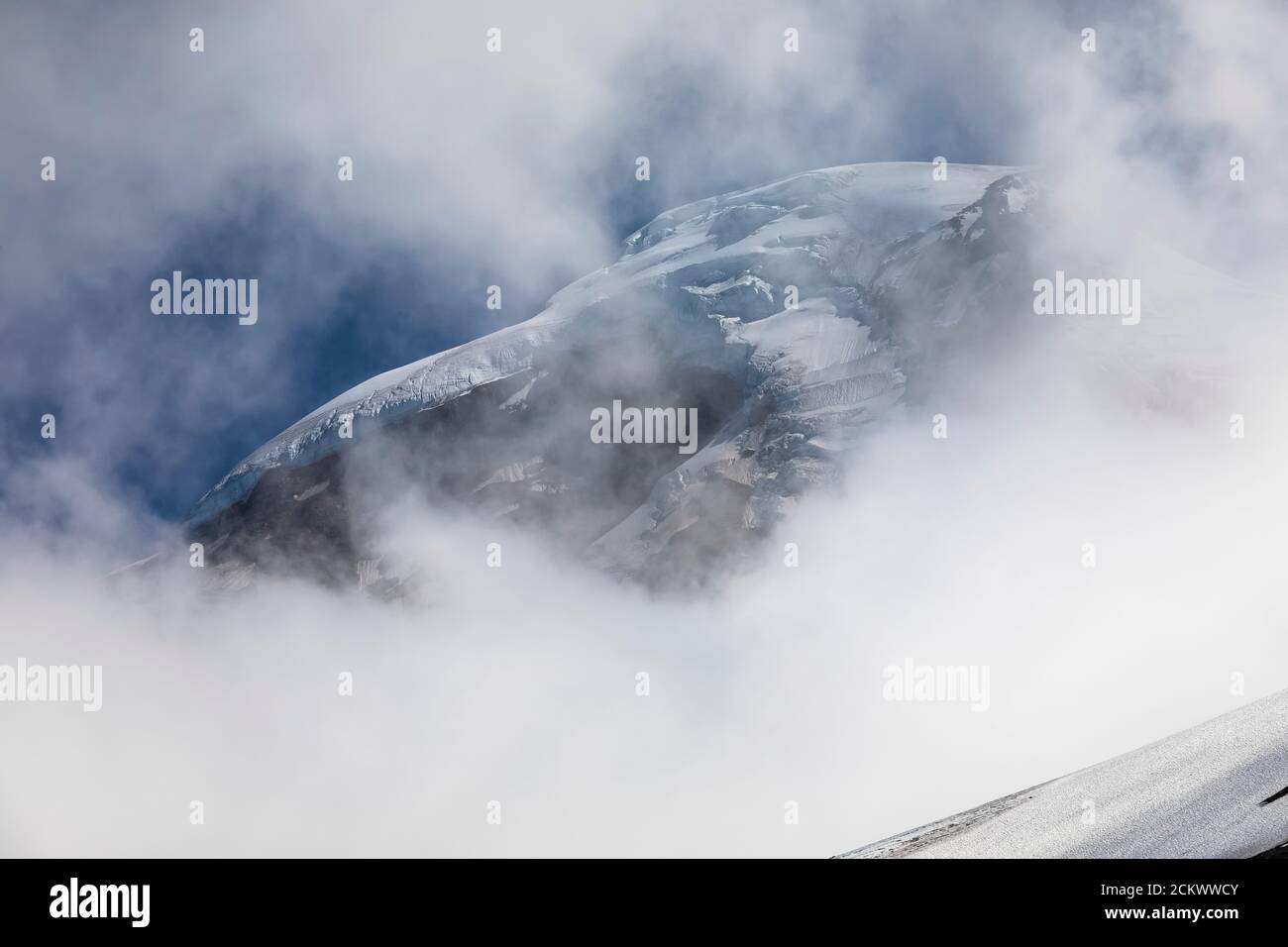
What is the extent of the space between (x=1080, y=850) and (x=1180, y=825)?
65.1 inches

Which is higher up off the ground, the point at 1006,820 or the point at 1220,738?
the point at 1220,738
